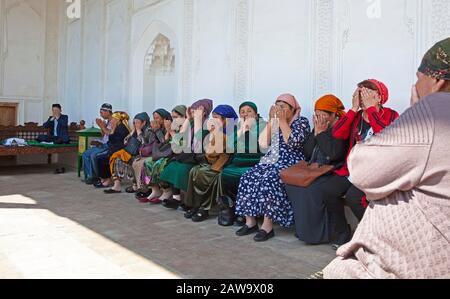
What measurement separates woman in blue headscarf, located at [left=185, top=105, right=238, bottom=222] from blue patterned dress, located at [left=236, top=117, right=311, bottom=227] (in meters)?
0.48

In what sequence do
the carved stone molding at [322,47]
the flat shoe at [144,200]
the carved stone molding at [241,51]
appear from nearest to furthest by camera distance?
the carved stone molding at [322,47] → the flat shoe at [144,200] → the carved stone molding at [241,51]

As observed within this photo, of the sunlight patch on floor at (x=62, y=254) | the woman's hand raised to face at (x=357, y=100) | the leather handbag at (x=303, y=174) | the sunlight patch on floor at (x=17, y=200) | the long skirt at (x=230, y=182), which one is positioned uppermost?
the woman's hand raised to face at (x=357, y=100)

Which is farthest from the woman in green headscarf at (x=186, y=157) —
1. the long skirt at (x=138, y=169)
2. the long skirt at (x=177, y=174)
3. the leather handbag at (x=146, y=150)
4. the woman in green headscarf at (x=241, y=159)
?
the leather handbag at (x=146, y=150)

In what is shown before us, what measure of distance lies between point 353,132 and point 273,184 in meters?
0.78

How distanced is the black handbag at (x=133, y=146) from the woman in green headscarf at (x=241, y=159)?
1911 millimetres

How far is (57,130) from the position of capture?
26.5ft

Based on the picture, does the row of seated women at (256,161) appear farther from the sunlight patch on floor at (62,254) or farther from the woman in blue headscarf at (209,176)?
the sunlight patch on floor at (62,254)

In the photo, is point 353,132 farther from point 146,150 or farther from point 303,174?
point 146,150

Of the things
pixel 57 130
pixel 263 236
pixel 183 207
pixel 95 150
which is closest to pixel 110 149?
pixel 95 150

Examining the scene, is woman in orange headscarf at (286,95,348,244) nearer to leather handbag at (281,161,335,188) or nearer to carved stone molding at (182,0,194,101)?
leather handbag at (281,161,335,188)

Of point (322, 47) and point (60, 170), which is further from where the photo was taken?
point (60, 170)

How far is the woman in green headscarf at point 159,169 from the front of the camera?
4.86 meters

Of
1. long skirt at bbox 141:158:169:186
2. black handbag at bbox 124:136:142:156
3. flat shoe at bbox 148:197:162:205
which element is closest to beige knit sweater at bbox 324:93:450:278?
long skirt at bbox 141:158:169:186

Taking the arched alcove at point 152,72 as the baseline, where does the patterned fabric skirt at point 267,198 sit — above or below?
below
